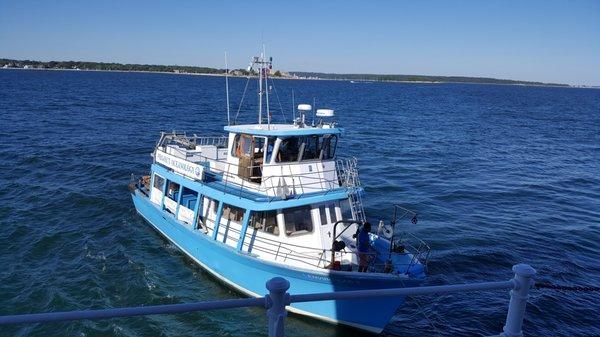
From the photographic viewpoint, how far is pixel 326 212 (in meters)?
14.3

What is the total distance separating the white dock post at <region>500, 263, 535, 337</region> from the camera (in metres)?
3.48

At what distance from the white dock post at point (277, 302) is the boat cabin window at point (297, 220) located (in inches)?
427

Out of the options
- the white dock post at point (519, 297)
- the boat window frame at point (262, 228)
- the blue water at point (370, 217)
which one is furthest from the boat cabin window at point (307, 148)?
the white dock post at point (519, 297)

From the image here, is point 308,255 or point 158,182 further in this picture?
point 158,182

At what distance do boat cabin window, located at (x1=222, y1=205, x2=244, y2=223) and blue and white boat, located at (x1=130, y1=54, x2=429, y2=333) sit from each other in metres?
0.03

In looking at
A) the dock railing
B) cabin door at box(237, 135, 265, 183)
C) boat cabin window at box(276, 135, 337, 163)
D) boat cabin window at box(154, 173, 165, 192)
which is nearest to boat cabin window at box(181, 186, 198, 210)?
boat cabin window at box(154, 173, 165, 192)

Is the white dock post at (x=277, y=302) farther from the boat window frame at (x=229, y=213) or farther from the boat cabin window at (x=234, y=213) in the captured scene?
the boat cabin window at (x=234, y=213)

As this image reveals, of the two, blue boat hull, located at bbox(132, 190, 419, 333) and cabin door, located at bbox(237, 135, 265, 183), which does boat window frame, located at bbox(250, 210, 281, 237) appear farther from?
cabin door, located at bbox(237, 135, 265, 183)

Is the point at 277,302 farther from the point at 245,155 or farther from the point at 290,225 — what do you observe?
the point at 245,155

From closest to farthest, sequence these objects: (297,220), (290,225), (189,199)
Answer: (290,225) < (297,220) < (189,199)

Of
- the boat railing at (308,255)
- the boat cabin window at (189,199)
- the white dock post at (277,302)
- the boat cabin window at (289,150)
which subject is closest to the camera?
the white dock post at (277,302)

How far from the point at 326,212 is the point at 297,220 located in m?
0.98

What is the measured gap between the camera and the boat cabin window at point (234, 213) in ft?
49.5

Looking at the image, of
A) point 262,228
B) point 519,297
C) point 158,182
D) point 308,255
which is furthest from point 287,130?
point 519,297
